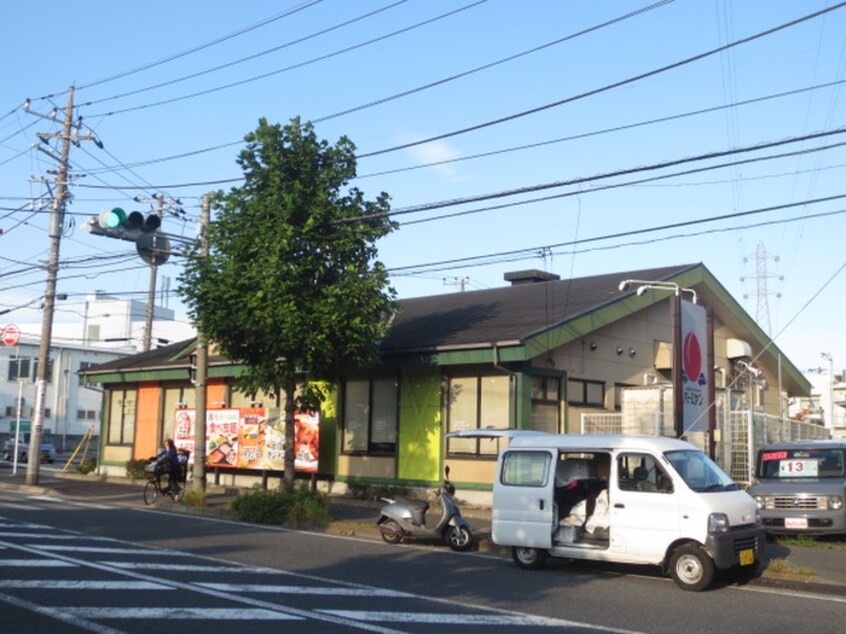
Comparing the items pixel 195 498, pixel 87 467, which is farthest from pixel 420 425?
pixel 87 467

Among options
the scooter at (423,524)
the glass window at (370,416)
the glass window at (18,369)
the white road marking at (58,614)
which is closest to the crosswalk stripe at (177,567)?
the white road marking at (58,614)

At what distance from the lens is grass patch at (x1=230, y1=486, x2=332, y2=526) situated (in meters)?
18.2

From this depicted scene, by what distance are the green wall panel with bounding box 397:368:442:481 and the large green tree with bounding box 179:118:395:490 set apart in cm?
232

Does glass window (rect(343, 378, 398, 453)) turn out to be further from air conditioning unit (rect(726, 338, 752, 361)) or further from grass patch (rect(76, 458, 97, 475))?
grass patch (rect(76, 458, 97, 475))

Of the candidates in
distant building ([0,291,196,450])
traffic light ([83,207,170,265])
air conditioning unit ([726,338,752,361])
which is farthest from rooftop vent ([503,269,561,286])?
distant building ([0,291,196,450])

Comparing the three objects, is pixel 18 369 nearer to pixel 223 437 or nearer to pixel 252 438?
pixel 223 437

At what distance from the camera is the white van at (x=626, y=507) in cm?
1145

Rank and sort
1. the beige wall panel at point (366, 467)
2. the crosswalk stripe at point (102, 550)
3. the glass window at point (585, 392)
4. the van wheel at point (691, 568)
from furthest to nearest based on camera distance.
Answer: the beige wall panel at point (366, 467), the glass window at point (585, 392), the crosswalk stripe at point (102, 550), the van wheel at point (691, 568)

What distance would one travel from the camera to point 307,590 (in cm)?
1061

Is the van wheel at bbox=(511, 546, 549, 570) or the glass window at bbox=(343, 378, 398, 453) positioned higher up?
the glass window at bbox=(343, 378, 398, 453)

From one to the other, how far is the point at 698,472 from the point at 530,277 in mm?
16802

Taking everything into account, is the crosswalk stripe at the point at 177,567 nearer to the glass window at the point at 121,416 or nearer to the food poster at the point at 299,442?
the food poster at the point at 299,442

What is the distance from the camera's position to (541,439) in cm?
1355

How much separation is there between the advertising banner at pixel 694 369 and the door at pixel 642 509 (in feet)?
17.6
